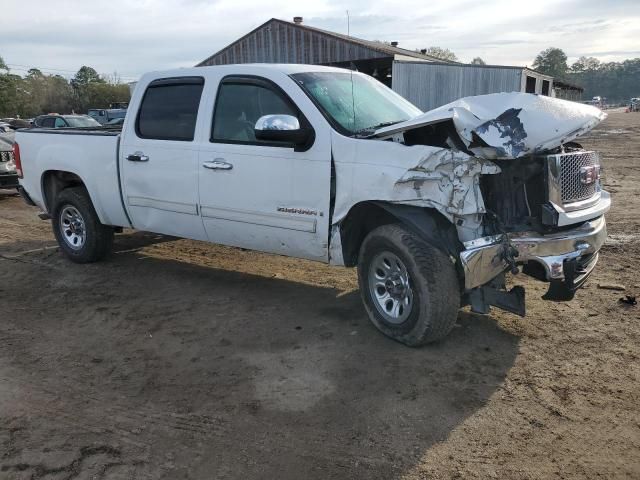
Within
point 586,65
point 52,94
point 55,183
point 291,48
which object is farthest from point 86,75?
point 586,65

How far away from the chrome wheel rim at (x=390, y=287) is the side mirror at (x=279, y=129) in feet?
3.60

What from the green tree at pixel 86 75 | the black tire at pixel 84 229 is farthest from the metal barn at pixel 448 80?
the green tree at pixel 86 75

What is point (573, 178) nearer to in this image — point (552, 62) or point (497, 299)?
point (497, 299)

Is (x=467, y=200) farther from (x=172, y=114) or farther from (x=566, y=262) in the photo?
(x=172, y=114)

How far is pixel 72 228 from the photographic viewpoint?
21.8 ft

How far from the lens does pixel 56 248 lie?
7.44 meters

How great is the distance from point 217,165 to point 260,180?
1.60 ft

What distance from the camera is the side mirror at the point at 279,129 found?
4.16m

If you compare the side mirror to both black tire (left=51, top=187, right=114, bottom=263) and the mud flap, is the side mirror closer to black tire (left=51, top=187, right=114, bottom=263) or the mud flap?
the mud flap

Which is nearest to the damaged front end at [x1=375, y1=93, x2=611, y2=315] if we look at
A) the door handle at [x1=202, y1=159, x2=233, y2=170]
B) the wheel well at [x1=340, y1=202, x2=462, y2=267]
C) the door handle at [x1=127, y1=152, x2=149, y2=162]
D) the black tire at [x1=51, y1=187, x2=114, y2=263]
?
the wheel well at [x1=340, y1=202, x2=462, y2=267]

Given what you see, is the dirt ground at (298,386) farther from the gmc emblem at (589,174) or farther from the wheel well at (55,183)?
the wheel well at (55,183)

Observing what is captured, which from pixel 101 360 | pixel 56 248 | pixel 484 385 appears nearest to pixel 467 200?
pixel 484 385

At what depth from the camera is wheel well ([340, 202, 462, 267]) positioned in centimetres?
389

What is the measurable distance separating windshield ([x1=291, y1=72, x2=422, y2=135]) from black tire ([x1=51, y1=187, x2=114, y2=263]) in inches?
121
